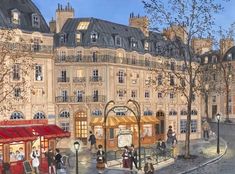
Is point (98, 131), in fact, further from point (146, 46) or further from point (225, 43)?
point (225, 43)

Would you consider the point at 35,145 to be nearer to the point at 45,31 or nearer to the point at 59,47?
the point at 45,31

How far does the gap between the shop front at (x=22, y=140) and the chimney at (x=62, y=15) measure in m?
18.5

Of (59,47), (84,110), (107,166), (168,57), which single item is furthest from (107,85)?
(107,166)

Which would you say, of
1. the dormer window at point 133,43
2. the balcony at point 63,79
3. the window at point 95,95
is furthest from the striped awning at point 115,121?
the dormer window at point 133,43

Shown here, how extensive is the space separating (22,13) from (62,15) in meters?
11.8

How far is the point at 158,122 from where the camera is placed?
187 ft

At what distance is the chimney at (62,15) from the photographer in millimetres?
57594

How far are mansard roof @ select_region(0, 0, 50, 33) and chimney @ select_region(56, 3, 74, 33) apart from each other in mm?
8602

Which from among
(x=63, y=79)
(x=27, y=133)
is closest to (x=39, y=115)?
(x=27, y=133)

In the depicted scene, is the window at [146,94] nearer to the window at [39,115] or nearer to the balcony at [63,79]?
the balcony at [63,79]

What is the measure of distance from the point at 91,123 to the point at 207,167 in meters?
17.8

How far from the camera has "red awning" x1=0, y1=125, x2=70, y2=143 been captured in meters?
34.8

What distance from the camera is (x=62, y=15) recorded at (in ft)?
190

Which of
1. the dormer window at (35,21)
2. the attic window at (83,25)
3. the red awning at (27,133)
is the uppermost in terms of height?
the attic window at (83,25)
